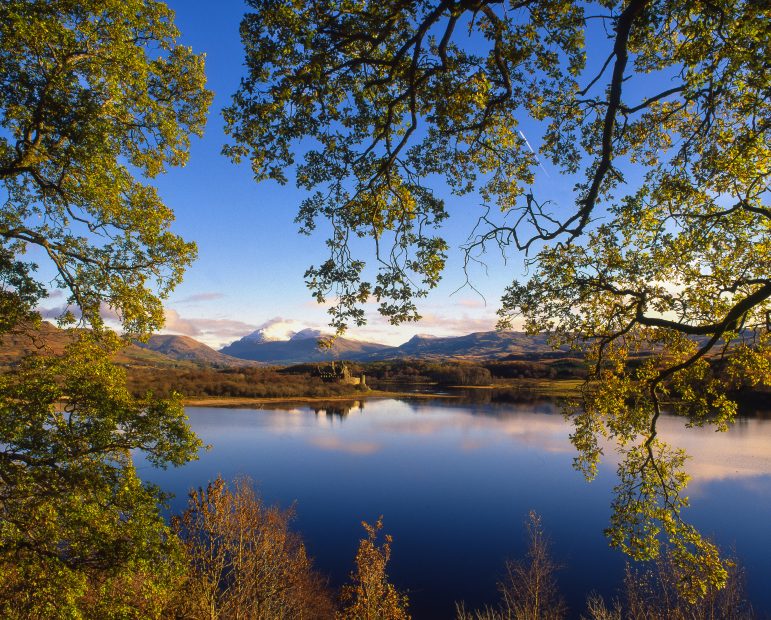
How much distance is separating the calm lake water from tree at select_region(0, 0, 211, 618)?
18.0 m

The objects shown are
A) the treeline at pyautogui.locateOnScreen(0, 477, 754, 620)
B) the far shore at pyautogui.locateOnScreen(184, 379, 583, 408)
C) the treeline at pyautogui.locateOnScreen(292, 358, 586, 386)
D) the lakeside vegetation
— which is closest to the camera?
the lakeside vegetation

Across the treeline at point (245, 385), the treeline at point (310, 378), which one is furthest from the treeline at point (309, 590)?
the treeline at point (245, 385)

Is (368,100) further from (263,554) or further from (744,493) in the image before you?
(744,493)

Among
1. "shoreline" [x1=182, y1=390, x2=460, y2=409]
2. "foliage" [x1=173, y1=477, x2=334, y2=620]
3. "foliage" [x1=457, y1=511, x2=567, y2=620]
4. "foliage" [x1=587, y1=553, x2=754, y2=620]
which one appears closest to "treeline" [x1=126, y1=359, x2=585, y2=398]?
"shoreline" [x1=182, y1=390, x2=460, y2=409]

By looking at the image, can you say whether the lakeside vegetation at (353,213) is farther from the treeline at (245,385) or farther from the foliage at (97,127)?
the treeline at (245,385)

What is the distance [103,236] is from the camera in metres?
8.95

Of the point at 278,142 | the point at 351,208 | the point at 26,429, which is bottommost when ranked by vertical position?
the point at 26,429

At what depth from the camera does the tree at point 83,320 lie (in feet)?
22.9

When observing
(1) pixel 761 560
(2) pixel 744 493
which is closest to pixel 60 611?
(1) pixel 761 560

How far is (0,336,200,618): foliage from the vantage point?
6.86 m

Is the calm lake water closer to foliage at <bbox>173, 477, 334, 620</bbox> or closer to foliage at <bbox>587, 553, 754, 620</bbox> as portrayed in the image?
foliage at <bbox>587, 553, 754, 620</bbox>

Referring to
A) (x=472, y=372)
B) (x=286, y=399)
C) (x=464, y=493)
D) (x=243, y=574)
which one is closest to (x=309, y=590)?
(x=243, y=574)

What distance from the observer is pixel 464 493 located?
113 feet

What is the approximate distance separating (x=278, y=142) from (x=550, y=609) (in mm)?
21830
